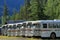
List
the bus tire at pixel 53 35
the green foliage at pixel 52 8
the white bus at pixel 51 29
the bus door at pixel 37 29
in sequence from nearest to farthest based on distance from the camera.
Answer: the white bus at pixel 51 29 → the bus tire at pixel 53 35 → the bus door at pixel 37 29 → the green foliage at pixel 52 8

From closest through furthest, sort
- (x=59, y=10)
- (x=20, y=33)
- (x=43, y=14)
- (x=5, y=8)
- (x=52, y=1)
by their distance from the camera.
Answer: (x=20, y=33) → (x=59, y=10) → (x=52, y=1) → (x=43, y=14) → (x=5, y=8)

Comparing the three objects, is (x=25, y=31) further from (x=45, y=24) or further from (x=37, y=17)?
(x=37, y=17)

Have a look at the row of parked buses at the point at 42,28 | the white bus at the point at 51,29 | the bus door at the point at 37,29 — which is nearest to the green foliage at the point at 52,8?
the row of parked buses at the point at 42,28

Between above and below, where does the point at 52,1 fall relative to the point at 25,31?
above

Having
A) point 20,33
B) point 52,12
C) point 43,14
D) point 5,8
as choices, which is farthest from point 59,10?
point 5,8

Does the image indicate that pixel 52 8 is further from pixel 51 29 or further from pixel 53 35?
pixel 51 29

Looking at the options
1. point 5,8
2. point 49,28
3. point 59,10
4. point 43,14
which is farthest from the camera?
point 5,8

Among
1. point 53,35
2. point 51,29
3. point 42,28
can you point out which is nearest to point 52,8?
point 42,28

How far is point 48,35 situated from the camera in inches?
1219

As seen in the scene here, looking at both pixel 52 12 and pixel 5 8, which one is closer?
pixel 52 12

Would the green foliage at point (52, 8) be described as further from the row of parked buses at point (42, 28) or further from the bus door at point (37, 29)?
the bus door at point (37, 29)

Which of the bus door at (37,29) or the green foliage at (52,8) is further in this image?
the green foliage at (52,8)

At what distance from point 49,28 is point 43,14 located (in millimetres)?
32458

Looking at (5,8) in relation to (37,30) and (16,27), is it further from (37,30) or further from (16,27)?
(37,30)
